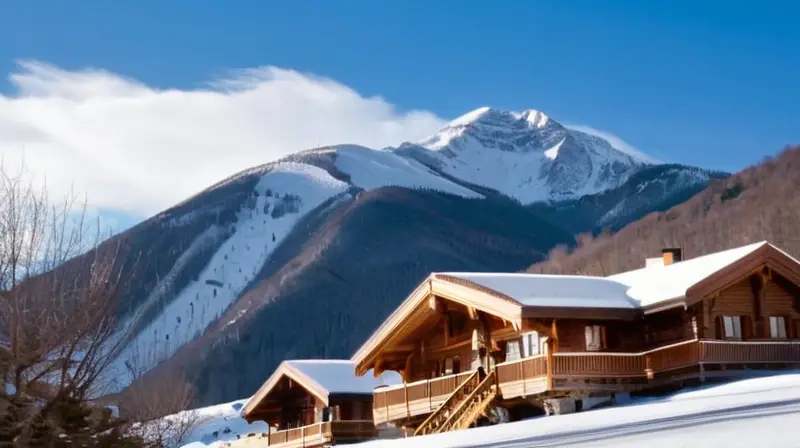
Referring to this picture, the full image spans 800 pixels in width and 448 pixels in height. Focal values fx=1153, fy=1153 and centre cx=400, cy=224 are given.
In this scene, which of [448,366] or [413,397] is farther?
[448,366]

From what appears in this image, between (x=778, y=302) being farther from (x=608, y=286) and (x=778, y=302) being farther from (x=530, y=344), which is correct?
(x=530, y=344)

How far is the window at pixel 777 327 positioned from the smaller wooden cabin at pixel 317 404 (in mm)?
18166

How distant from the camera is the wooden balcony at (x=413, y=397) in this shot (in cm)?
3662

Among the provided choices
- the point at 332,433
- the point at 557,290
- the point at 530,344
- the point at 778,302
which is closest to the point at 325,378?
the point at 332,433

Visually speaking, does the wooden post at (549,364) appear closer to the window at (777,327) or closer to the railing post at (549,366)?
the railing post at (549,366)

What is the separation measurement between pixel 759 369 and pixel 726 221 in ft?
440

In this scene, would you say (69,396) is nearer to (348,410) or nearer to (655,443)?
(655,443)

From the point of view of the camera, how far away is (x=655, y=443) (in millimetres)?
18359

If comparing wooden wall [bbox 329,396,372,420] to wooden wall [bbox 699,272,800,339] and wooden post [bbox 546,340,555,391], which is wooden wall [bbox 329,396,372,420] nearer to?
wooden post [bbox 546,340,555,391]

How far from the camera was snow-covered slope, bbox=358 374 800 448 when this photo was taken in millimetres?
18438

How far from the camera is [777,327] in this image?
34.8 metres

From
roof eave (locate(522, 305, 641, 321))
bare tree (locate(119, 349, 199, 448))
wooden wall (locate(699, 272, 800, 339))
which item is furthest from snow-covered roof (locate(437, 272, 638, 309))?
bare tree (locate(119, 349, 199, 448))

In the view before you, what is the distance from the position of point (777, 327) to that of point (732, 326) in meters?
1.81

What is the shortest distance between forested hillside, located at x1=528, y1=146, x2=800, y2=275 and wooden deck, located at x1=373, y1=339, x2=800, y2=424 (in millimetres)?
83377
